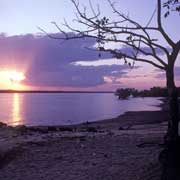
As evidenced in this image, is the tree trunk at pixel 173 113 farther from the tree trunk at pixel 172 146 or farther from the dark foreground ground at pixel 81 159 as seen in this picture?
the dark foreground ground at pixel 81 159

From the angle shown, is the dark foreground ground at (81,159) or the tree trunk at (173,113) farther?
the dark foreground ground at (81,159)

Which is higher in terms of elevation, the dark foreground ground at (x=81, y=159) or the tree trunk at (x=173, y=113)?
the tree trunk at (x=173, y=113)

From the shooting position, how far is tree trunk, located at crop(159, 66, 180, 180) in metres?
9.59

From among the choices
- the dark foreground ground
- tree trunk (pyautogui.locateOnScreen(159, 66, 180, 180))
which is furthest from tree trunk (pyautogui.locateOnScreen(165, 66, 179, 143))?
the dark foreground ground

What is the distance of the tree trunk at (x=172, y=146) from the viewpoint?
9.59 m

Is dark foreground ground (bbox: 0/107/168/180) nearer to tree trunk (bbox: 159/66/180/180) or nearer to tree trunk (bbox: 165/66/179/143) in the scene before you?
tree trunk (bbox: 159/66/180/180)

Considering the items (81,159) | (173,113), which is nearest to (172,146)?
(173,113)

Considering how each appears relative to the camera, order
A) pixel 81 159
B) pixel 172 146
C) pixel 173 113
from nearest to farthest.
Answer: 1. pixel 172 146
2. pixel 173 113
3. pixel 81 159

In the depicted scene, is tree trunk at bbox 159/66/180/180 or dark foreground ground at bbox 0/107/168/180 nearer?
tree trunk at bbox 159/66/180/180

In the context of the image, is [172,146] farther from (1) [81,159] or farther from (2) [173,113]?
(1) [81,159]

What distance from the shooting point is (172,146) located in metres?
9.77

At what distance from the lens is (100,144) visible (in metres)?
14.8

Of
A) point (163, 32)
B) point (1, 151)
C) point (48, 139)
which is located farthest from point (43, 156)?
point (163, 32)

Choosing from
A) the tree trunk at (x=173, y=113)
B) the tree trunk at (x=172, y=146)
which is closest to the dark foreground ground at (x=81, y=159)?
the tree trunk at (x=172, y=146)
